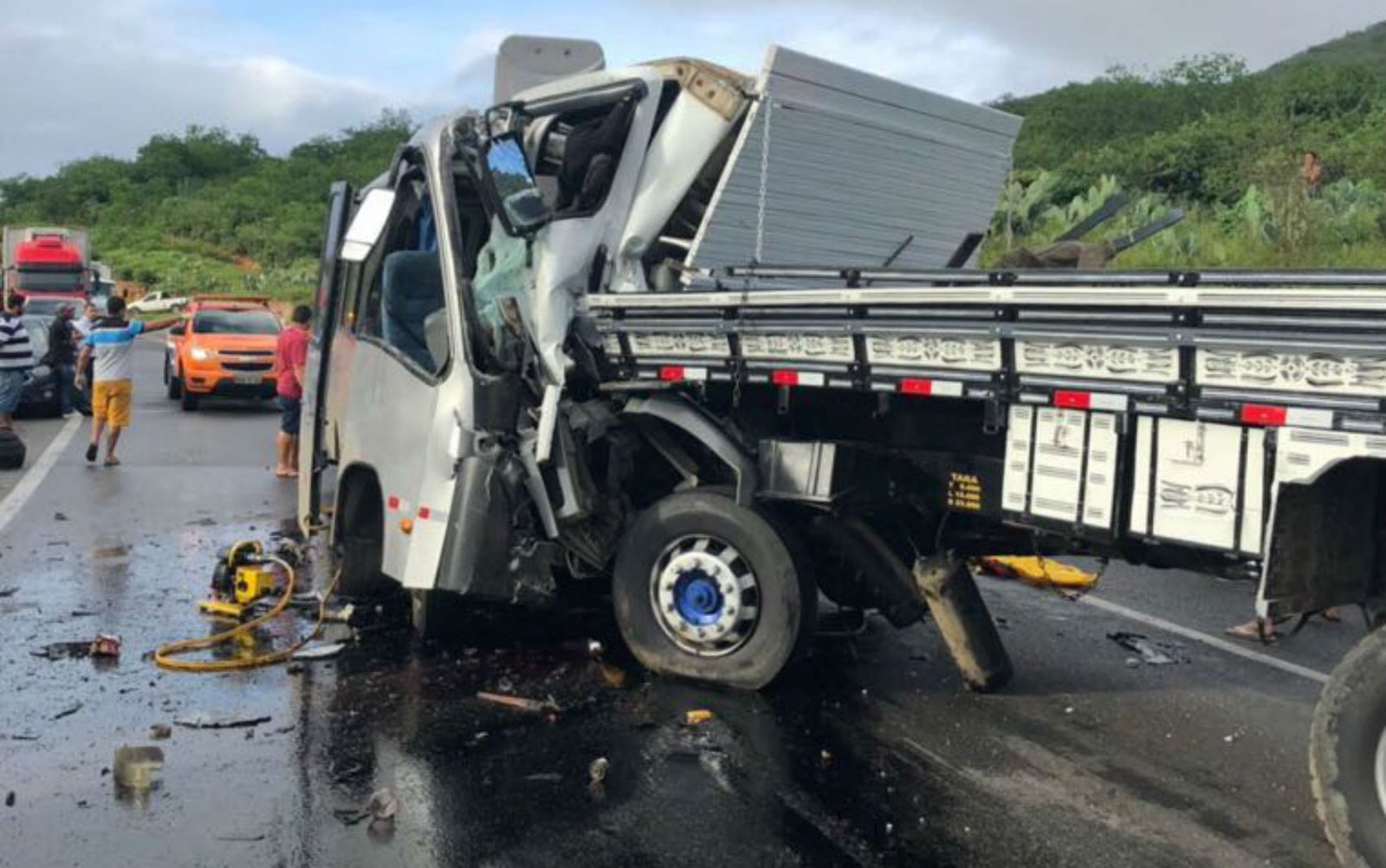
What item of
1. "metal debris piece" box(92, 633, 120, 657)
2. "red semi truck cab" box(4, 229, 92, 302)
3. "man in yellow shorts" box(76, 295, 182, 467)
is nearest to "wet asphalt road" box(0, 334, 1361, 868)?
"metal debris piece" box(92, 633, 120, 657)

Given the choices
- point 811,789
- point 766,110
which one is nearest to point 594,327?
point 766,110

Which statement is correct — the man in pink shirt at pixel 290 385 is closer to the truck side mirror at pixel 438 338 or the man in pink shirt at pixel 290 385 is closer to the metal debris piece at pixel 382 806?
the truck side mirror at pixel 438 338

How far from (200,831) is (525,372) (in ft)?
8.60

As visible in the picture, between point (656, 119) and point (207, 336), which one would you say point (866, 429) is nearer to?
point (656, 119)

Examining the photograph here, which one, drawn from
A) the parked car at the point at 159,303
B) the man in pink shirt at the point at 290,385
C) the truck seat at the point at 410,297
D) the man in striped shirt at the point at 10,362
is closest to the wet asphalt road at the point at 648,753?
the truck seat at the point at 410,297

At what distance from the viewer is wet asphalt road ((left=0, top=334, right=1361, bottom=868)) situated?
4.57 m

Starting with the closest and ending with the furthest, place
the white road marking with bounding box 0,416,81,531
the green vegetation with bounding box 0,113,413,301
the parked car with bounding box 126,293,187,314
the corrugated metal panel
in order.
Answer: the corrugated metal panel
the white road marking with bounding box 0,416,81,531
the parked car with bounding box 126,293,187,314
the green vegetation with bounding box 0,113,413,301

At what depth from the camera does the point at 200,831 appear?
4.60 metres

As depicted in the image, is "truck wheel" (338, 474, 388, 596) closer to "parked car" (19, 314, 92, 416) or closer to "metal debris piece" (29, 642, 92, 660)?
"metal debris piece" (29, 642, 92, 660)

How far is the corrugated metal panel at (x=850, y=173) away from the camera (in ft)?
20.9

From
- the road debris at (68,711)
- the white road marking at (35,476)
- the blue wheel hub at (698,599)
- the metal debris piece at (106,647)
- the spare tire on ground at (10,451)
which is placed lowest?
the road debris at (68,711)

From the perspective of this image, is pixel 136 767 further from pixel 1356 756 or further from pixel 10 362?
pixel 10 362

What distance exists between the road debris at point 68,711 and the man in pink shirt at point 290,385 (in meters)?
7.70

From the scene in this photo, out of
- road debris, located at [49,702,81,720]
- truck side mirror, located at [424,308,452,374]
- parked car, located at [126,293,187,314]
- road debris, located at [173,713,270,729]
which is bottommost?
road debris, located at [49,702,81,720]
